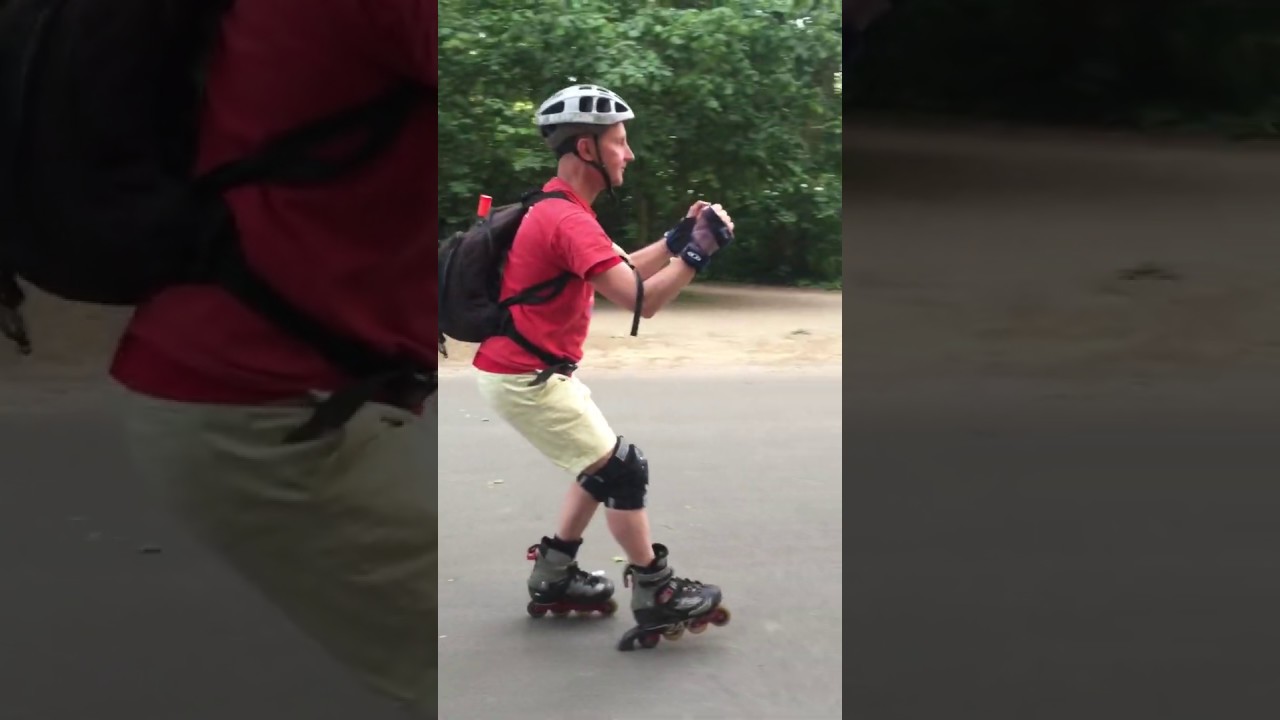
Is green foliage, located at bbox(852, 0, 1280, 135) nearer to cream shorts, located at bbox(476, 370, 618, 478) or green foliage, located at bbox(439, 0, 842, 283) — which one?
cream shorts, located at bbox(476, 370, 618, 478)

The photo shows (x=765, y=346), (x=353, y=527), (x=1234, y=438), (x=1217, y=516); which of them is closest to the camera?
(x=353, y=527)

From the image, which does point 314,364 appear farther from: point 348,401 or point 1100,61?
point 1100,61

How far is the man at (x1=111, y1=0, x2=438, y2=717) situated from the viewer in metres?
1.54

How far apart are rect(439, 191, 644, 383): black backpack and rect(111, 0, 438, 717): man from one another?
1.25m

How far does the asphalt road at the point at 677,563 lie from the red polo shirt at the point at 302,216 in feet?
5.47

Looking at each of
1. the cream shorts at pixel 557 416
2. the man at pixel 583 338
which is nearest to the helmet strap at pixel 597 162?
the man at pixel 583 338

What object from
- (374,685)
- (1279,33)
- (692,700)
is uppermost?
(1279,33)

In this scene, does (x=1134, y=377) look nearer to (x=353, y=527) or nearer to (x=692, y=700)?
(x=692, y=700)

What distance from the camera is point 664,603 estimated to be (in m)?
3.24

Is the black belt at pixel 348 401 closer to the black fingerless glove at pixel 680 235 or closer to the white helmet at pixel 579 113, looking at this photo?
the black fingerless glove at pixel 680 235

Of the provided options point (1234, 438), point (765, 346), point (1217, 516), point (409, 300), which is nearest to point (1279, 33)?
point (1234, 438)

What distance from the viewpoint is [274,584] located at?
5.61 feet

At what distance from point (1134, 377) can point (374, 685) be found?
618cm

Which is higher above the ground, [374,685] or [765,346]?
[374,685]
